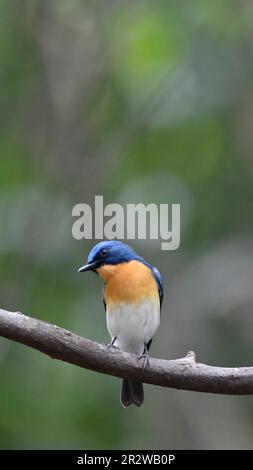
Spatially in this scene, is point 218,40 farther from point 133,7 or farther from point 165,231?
point 165,231

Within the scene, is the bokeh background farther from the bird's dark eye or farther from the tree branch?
the tree branch

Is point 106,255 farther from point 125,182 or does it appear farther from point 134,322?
point 125,182

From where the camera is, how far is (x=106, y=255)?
18.2 ft

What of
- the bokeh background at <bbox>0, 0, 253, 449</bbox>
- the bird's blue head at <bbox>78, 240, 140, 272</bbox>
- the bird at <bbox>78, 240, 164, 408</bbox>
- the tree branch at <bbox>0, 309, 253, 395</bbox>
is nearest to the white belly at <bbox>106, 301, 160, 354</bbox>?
the bird at <bbox>78, 240, 164, 408</bbox>

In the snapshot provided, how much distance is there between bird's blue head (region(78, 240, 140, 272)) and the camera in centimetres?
552

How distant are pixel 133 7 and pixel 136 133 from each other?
3.86ft

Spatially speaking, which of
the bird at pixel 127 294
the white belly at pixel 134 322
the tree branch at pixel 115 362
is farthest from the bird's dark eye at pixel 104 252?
the tree branch at pixel 115 362

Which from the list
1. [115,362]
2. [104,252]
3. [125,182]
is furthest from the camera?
[125,182]

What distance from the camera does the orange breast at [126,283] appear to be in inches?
221

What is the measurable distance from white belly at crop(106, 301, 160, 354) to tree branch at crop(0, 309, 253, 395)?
0.96 meters

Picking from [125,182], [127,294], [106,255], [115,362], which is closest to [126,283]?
[127,294]

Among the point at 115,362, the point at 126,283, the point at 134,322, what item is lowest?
the point at 115,362

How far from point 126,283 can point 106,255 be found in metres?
0.22

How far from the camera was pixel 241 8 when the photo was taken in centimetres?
871
